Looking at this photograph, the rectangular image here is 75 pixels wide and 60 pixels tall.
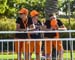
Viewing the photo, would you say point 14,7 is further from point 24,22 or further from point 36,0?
point 24,22

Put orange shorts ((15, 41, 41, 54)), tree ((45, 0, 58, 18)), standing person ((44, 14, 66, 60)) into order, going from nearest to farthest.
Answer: orange shorts ((15, 41, 41, 54)), standing person ((44, 14, 66, 60)), tree ((45, 0, 58, 18))

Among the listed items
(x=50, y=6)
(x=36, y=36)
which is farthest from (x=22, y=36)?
(x=50, y=6)

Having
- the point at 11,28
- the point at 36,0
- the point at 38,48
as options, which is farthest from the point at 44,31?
the point at 36,0

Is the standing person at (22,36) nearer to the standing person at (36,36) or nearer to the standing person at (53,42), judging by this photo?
the standing person at (36,36)

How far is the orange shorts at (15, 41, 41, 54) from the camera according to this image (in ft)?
30.5

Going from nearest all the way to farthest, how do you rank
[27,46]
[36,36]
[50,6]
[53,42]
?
[27,46] < [53,42] < [36,36] < [50,6]

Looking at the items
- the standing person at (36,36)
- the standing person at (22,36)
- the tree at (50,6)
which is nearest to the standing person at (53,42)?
the standing person at (36,36)

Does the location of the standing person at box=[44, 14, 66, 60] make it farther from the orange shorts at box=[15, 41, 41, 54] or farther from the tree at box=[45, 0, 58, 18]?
the tree at box=[45, 0, 58, 18]

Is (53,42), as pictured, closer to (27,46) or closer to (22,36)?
(27,46)

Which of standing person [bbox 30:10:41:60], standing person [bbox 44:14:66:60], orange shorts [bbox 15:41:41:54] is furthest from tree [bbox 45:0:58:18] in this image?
orange shorts [bbox 15:41:41:54]

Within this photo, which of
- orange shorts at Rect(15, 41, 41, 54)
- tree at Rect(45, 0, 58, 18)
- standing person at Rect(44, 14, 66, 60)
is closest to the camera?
orange shorts at Rect(15, 41, 41, 54)

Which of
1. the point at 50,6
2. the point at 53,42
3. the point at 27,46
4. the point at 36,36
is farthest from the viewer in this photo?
the point at 50,6

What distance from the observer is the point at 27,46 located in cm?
934

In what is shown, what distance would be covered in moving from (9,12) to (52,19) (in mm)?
22420
